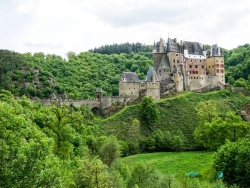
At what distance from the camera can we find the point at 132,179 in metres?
43.0

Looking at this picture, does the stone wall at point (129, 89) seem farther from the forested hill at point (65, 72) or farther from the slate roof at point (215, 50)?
the slate roof at point (215, 50)

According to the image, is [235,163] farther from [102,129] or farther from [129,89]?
[129,89]

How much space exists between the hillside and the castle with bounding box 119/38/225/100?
3.55 meters

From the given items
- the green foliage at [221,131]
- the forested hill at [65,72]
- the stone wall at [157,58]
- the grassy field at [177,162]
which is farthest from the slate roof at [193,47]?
the grassy field at [177,162]

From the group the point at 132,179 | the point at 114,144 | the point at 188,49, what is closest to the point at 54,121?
the point at 132,179

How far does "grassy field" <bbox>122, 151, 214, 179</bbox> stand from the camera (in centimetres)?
5682

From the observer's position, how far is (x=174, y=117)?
89.3 metres

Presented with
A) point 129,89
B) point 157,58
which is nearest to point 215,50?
→ point 157,58

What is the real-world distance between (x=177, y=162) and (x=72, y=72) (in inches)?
3632

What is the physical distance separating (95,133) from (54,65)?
80104 mm

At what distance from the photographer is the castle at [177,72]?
92500 millimetres

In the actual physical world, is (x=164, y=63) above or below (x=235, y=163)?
above

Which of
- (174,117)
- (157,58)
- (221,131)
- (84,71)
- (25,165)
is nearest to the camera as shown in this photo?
(25,165)

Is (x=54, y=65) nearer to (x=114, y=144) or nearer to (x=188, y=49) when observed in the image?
(x=188, y=49)
